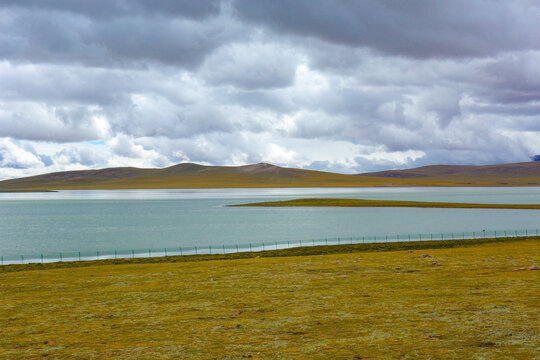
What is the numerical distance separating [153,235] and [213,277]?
51.3 meters

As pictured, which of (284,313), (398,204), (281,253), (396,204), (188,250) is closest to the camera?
(284,313)

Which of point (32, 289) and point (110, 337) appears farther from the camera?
point (32, 289)

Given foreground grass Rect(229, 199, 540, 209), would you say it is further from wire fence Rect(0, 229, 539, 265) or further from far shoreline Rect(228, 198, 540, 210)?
wire fence Rect(0, 229, 539, 265)

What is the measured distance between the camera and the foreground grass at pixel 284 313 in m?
16.4

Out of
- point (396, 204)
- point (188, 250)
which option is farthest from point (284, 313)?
point (396, 204)

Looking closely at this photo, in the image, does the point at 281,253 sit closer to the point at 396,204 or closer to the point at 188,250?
the point at 188,250

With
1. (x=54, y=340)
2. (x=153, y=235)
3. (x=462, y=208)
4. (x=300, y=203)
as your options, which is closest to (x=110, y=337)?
(x=54, y=340)

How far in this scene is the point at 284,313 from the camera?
72.7ft

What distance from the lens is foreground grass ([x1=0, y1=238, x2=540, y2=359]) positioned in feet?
53.7

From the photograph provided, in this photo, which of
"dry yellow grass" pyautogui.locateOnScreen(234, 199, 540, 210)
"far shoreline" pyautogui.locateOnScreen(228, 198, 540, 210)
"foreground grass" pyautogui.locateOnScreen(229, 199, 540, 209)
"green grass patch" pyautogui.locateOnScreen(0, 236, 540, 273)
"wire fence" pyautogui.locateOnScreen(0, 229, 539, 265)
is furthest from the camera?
"dry yellow grass" pyautogui.locateOnScreen(234, 199, 540, 210)

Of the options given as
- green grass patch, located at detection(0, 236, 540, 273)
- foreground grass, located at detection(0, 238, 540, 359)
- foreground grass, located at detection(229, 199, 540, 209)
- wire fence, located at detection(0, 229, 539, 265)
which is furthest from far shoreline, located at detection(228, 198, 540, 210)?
foreground grass, located at detection(0, 238, 540, 359)

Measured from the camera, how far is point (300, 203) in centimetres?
16900

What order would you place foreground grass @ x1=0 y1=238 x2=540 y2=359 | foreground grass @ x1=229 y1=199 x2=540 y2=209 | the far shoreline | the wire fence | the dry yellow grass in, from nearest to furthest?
1. foreground grass @ x1=0 y1=238 x2=540 y2=359
2. the wire fence
3. the far shoreline
4. foreground grass @ x1=229 y1=199 x2=540 y2=209
5. the dry yellow grass

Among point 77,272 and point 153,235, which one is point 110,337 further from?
point 153,235
